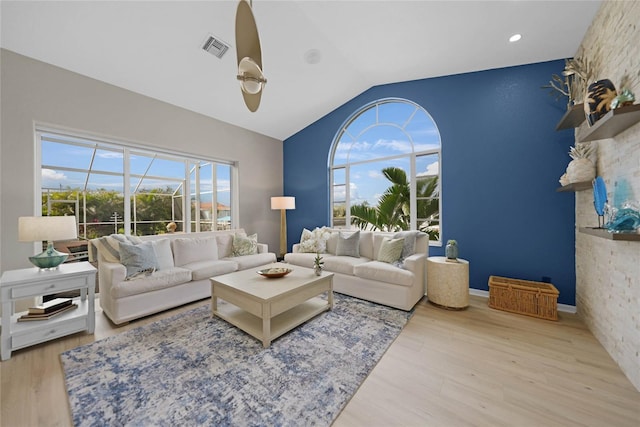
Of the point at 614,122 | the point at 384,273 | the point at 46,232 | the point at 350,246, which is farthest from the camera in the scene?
the point at 350,246

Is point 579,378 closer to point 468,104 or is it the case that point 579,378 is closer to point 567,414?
point 567,414

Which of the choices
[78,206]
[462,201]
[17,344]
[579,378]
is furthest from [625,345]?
[78,206]

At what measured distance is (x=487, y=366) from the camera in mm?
1826

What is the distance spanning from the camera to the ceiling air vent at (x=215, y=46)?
2.83 m

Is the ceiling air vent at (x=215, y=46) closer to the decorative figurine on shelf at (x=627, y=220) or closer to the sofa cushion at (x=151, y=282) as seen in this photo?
the sofa cushion at (x=151, y=282)

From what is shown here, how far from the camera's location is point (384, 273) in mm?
2871

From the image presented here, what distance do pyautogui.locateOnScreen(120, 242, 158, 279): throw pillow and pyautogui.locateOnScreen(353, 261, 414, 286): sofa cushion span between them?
2402mm

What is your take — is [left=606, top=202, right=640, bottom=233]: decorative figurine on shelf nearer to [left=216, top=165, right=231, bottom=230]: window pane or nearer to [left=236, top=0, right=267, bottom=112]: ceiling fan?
[left=236, top=0, right=267, bottom=112]: ceiling fan

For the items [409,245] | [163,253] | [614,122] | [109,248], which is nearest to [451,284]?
[409,245]

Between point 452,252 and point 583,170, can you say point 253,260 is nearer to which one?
point 452,252

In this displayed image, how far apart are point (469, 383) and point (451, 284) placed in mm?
1306

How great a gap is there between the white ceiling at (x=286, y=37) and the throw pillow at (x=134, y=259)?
213cm

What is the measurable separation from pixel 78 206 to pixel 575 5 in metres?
5.94

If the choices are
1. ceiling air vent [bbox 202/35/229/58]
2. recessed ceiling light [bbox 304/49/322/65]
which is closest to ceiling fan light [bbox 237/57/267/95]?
ceiling air vent [bbox 202/35/229/58]
